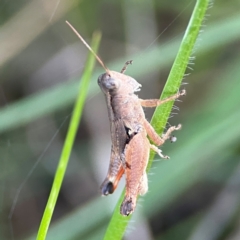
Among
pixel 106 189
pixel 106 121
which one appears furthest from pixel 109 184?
pixel 106 121

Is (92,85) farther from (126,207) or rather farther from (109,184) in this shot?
(126,207)

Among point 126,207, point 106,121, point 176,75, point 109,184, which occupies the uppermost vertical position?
point 106,121

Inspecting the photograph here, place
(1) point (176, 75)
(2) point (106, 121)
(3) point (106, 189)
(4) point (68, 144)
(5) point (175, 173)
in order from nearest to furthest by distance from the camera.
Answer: (4) point (68, 144), (1) point (176, 75), (3) point (106, 189), (5) point (175, 173), (2) point (106, 121)

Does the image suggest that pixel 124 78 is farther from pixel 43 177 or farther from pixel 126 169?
pixel 43 177

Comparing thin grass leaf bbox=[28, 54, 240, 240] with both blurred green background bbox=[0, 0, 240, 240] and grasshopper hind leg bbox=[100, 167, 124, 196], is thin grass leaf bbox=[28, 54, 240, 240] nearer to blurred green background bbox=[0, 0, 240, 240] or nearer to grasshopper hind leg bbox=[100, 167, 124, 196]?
blurred green background bbox=[0, 0, 240, 240]

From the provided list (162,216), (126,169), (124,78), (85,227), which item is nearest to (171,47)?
(124,78)

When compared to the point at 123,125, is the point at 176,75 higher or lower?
lower

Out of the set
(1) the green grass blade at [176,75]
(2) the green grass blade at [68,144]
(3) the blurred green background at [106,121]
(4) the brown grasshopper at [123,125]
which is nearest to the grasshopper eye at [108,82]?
(4) the brown grasshopper at [123,125]
